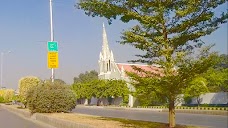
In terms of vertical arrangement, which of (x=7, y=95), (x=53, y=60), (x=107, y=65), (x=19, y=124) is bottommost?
(x=7, y=95)

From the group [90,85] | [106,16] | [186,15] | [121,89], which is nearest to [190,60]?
[186,15]

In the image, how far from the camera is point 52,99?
25234mm

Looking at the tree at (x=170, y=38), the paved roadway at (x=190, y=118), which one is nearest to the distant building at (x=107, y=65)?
the paved roadway at (x=190, y=118)

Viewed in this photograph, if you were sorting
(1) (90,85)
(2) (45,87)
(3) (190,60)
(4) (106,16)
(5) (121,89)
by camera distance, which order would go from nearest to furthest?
(3) (190,60)
(4) (106,16)
(2) (45,87)
(5) (121,89)
(1) (90,85)

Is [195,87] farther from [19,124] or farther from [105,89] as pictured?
[105,89]

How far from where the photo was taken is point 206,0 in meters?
12.1

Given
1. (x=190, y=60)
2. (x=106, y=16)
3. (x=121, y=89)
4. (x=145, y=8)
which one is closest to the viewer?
(x=190, y=60)

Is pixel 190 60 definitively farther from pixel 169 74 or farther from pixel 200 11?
pixel 200 11

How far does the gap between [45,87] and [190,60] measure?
15611 mm

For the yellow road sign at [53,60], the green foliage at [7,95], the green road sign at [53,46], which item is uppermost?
the green road sign at [53,46]

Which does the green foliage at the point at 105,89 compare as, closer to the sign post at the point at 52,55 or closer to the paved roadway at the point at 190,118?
the paved roadway at the point at 190,118

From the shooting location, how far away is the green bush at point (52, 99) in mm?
25266

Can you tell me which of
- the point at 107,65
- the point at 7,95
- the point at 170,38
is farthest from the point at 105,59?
the point at 170,38

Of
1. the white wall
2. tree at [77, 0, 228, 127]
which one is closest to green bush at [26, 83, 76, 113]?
tree at [77, 0, 228, 127]
